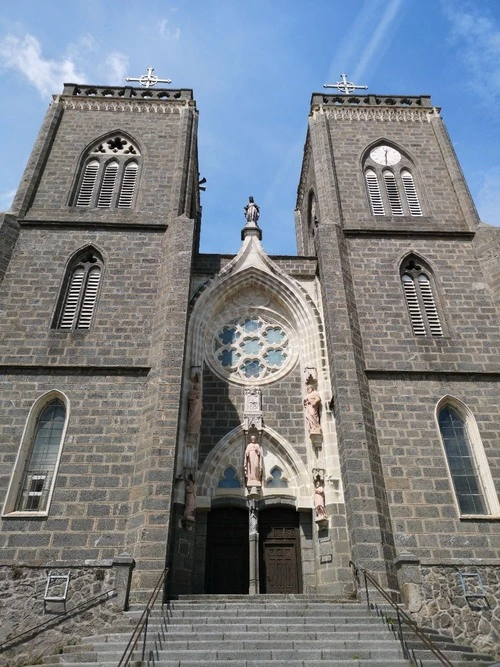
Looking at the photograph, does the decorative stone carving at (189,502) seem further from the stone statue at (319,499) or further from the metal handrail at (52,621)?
the stone statue at (319,499)

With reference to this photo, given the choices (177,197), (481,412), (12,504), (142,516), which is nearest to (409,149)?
(177,197)

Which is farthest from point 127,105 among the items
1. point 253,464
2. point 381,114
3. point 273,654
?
point 273,654

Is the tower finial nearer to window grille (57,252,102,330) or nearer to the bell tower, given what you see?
the bell tower

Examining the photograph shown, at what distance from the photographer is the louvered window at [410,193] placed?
1839 cm

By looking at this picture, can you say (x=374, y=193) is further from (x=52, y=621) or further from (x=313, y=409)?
(x=52, y=621)

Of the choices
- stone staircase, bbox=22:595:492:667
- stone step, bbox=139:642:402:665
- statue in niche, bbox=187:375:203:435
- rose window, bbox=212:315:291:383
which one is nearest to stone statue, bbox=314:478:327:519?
stone staircase, bbox=22:595:492:667

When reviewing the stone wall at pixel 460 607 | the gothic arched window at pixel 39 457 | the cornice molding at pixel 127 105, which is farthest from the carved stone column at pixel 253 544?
the cornice molding at pixel 127 105

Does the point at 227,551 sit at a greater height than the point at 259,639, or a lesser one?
greater

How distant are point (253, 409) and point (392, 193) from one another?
9441 mm

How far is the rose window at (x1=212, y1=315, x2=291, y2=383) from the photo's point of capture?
15102 millimetres

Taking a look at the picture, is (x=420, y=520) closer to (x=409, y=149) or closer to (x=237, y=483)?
(x=237, y=483)

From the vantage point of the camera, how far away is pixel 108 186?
725 inches

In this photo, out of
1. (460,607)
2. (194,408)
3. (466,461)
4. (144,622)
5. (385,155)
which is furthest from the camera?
(385,155)

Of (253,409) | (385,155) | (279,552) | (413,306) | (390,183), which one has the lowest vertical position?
(279,552)
